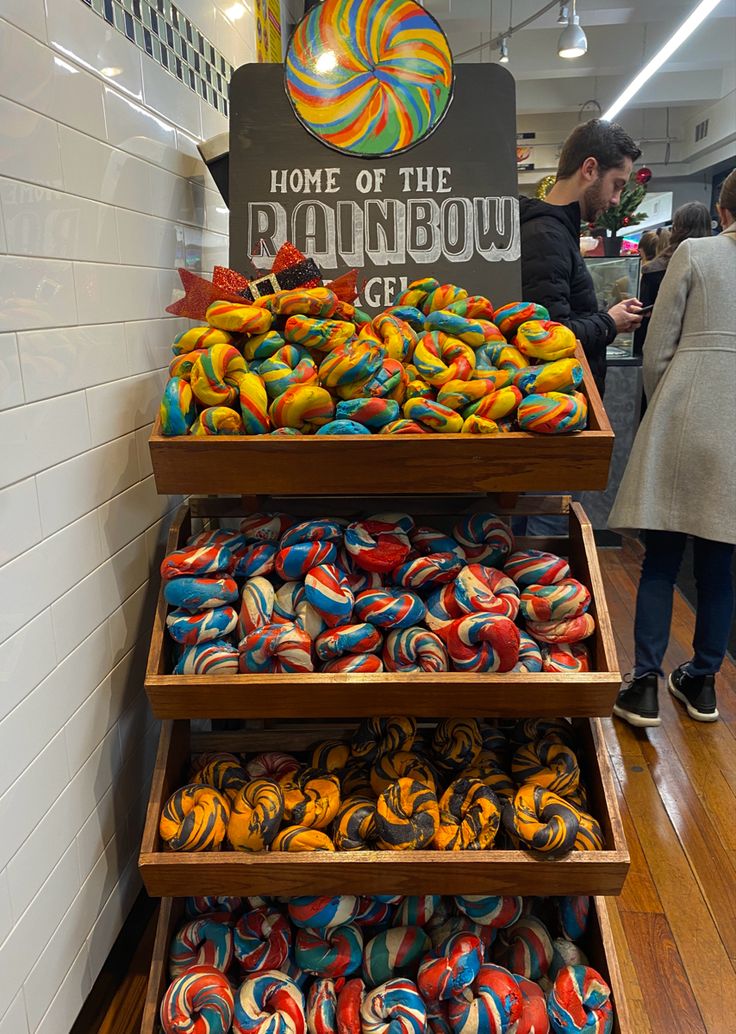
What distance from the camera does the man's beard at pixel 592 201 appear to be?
7.31 ft

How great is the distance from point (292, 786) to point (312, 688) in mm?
266

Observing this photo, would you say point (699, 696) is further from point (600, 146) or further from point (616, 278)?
point (616, 278)

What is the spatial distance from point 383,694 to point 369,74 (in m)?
1.25

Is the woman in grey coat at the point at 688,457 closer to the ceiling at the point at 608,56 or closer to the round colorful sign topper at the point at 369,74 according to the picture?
the round colorful sign topper at the point at 369,74

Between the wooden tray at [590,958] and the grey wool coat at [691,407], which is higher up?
the grey wool coat at [691,407]

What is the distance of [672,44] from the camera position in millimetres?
6516

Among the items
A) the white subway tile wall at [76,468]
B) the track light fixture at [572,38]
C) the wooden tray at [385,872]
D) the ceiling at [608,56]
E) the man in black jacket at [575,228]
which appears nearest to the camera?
the white subway tile wall at [76,468]

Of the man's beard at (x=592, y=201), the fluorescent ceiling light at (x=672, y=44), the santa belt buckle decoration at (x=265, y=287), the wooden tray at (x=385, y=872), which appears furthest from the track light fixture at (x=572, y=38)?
the wooden tray at (x=385, y=872)

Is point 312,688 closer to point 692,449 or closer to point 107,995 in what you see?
point 107,995

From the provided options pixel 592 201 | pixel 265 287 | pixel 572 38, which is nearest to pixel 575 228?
pixel 592 201

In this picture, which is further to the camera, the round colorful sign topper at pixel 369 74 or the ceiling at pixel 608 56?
the ceiling at pixel 608 56

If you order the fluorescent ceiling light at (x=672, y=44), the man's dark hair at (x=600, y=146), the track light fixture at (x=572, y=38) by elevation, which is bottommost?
the man's dark hair at (x=600, y=146)

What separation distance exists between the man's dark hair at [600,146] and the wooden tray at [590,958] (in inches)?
74.6

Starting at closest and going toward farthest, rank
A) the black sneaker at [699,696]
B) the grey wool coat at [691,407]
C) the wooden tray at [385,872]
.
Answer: the wooden tray at [385,872] < the grey wool coat at [691,407] < the black sneaker at [699,696]
